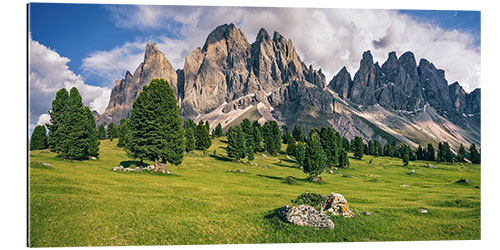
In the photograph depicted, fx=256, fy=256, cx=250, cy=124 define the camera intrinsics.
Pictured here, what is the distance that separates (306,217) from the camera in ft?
48.4

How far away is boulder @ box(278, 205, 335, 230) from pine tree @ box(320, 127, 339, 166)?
173 ft

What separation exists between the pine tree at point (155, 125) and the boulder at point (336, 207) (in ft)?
66.9

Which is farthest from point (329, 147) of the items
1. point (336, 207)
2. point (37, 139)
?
point (37, 139)

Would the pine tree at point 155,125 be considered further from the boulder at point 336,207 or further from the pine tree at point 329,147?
the pine tree at point 329,147

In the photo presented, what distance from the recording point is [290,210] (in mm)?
15031

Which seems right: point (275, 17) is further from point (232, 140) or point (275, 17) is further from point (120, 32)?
point (232, 140)

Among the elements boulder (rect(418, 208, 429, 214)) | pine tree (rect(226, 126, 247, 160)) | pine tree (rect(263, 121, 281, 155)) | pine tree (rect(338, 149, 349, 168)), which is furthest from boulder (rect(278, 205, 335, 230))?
pine tree (rect(263, 121, 281, 155))

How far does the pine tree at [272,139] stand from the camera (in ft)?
278

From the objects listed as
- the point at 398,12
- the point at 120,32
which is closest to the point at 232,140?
the point at 120,32

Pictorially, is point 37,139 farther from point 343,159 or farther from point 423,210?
point 343,159

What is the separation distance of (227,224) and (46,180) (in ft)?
44.7

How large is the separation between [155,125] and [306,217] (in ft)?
73.8

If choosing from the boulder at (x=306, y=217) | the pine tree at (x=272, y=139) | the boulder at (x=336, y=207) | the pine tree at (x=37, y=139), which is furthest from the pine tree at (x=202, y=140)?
the boulder at (x=306, y=217)
